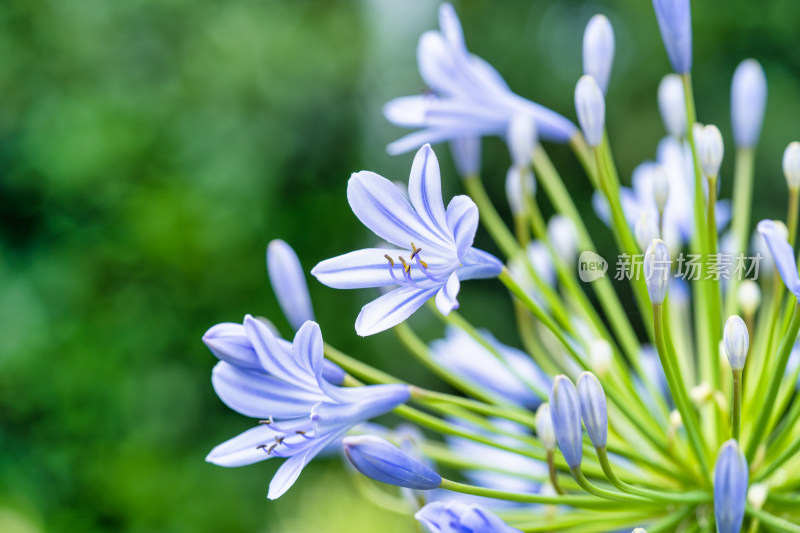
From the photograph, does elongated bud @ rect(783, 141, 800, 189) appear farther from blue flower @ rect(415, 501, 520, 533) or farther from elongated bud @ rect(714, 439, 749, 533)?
blue flower @ rect(415, 501, 520, 533)

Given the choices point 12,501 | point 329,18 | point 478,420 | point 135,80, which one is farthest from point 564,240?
point 329,18

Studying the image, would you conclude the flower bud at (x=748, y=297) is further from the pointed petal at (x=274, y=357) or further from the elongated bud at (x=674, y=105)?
the pointed petal at (x=274, y=357)

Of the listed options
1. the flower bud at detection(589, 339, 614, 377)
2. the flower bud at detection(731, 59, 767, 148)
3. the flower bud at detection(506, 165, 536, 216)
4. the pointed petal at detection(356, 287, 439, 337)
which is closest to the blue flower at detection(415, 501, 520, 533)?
the pointed petal at detection(356, 287, 439, 337)

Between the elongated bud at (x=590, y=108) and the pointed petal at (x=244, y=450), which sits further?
the elongated bud at (x=590, y=108)

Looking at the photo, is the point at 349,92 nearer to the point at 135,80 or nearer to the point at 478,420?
the point at 135,80

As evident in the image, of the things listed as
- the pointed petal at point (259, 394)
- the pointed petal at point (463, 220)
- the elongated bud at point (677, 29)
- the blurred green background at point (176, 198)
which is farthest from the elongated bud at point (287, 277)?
the blurred green background at point (176, 198)

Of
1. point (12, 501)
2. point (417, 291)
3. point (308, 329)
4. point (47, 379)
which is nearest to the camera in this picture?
point (308, 329)
